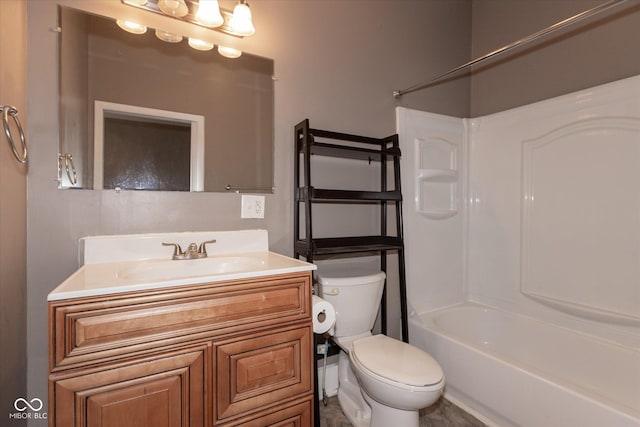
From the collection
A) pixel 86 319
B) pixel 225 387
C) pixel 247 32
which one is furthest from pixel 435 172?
pixel 86 319

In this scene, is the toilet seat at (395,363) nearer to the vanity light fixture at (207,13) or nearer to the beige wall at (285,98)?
the beige wall at (285,98)

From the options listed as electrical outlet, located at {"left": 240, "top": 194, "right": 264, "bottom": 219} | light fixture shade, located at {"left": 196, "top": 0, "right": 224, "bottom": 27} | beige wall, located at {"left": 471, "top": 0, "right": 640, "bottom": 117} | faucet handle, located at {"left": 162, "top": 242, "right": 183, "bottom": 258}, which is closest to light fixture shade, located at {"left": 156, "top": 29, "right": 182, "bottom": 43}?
light fixture shade, located at {"left": 196, "top": 0, "right": 224, "bottom": 27}

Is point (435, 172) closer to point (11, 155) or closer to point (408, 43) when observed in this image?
point (408, 43)

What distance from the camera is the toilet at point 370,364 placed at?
1.25 meters

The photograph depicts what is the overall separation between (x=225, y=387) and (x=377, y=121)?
1.66 m

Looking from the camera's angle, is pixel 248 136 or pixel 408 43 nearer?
pixel 248 136

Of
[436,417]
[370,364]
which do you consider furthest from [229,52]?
[436,417]

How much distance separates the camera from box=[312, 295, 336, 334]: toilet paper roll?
135cm

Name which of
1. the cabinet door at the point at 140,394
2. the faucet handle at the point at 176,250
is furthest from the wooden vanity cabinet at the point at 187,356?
the faucet handle at the point at 176,250

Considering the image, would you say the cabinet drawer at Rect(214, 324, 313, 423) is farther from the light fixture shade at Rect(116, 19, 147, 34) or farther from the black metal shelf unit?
the light fixture shade at Rect(116, 19, 147, 34)

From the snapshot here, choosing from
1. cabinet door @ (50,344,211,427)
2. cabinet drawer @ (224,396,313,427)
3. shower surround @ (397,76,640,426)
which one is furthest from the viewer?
shower surround @ (397,76,640,426)

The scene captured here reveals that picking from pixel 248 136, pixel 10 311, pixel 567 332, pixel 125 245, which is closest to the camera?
pixel 10 311

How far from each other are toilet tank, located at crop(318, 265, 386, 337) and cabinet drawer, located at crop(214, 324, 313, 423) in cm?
42

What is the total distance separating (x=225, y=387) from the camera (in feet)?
3.35
